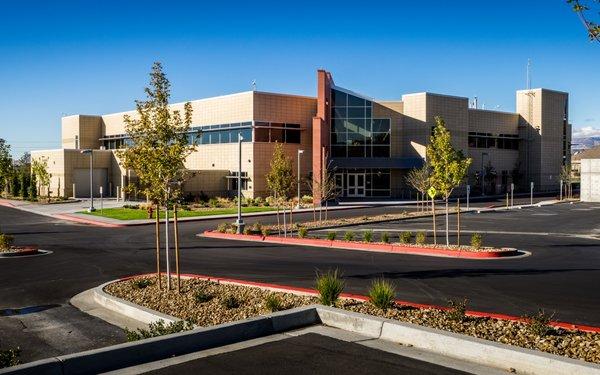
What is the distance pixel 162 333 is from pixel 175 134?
6185 mm

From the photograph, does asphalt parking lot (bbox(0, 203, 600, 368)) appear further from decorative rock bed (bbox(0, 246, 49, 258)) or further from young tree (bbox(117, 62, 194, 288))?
young tree (bbox(117, 62, 194, 288))

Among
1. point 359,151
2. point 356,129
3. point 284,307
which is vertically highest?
point 356,129

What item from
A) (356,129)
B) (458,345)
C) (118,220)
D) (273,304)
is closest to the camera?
(458,345)

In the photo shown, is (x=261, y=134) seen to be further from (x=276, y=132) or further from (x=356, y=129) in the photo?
(x=356, y=129)

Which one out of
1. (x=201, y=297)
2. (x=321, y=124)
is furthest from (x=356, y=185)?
(x=201, y=297)

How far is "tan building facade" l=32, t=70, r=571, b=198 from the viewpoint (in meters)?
56.6

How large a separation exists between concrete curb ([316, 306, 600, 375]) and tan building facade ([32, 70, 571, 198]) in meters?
40.8

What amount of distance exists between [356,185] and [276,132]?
35.1 ft

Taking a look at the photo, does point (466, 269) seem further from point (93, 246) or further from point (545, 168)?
point (545, 168)

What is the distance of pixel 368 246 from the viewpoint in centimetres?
2345

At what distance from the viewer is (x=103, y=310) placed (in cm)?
1284

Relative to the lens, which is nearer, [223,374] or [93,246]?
[223,374]

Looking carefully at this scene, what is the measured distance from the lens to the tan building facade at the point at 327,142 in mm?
56562

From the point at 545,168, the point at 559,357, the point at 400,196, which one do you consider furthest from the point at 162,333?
the point at 545,168
